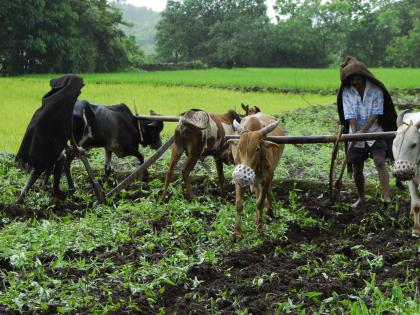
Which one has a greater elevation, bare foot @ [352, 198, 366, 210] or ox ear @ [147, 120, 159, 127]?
ox ear @ [147, 120, 159, 127]

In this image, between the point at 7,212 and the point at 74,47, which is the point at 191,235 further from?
the point at 74,47

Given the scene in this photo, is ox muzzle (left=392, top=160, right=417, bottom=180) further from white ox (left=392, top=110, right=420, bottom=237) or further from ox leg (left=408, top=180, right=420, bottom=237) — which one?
ox leg (left=408, top=180, right=420, bottom=237)

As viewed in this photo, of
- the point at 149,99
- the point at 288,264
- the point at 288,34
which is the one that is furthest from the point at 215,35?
the point at 288,264

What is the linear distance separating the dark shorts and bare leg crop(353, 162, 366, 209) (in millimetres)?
85

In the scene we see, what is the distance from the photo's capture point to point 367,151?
24.9 feet

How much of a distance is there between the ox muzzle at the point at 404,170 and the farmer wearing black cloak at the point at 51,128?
12.6ft

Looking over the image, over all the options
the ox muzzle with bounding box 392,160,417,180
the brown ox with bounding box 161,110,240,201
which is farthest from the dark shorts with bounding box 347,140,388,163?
the brown ox with bounding box 161,110,240,201

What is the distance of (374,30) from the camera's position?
59438mm

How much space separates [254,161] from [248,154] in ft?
0.35

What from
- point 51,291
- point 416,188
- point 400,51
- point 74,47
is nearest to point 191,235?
point 51,291

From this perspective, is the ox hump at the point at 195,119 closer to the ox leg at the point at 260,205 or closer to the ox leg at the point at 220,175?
the ox leg at the point at 220,175

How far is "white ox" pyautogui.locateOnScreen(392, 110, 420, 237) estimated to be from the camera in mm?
6172

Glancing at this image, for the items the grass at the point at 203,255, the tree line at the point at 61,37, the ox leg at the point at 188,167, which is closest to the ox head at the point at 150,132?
the grass at the point at 203,255

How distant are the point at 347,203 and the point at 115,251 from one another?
10.5ft
